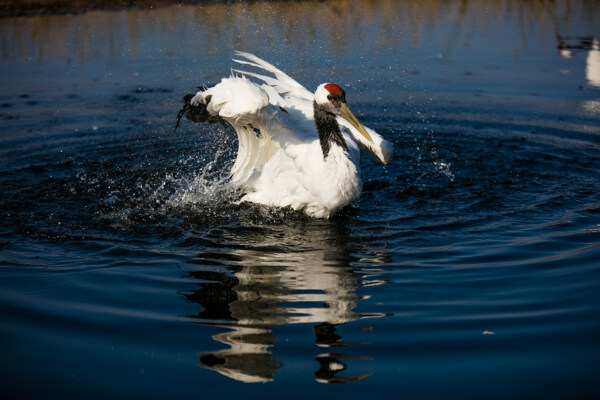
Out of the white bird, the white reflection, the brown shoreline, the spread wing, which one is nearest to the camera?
the spread wing

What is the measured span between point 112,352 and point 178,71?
27.8 feet

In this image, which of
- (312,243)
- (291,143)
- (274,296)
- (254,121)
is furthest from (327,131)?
(274,296)

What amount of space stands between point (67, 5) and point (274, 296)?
14522 millimetres

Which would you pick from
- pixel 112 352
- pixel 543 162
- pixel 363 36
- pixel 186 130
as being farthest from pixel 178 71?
pixel 112 352

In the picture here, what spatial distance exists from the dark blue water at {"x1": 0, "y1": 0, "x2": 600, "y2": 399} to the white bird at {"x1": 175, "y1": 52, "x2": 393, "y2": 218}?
0.93ft

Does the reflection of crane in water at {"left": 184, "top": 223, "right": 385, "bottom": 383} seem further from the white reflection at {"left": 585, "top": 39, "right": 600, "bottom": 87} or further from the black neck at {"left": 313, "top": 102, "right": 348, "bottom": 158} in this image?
the white reflection at {"left": 585, "top": 39, "right": 600, "bottom": 87}

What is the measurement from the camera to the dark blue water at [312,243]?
370 centimetres

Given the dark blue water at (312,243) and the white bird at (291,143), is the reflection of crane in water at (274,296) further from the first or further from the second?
the white bird at (291,143)

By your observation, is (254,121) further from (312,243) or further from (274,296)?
(274,296)

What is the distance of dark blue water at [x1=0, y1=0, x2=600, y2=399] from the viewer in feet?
12.1

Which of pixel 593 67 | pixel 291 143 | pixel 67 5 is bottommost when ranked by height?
pixel 291 143

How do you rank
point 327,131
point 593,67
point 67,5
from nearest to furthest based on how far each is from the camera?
1. point 327,131
2. point 593,67
3. point 67,5

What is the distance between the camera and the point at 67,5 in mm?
16406

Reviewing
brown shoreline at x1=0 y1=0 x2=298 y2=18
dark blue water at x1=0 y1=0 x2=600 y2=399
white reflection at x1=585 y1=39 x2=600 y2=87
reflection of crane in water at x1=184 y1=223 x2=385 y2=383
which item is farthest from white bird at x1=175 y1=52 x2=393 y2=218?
brown shoreline at x1=0 y1=0 x2=298 y2=18
